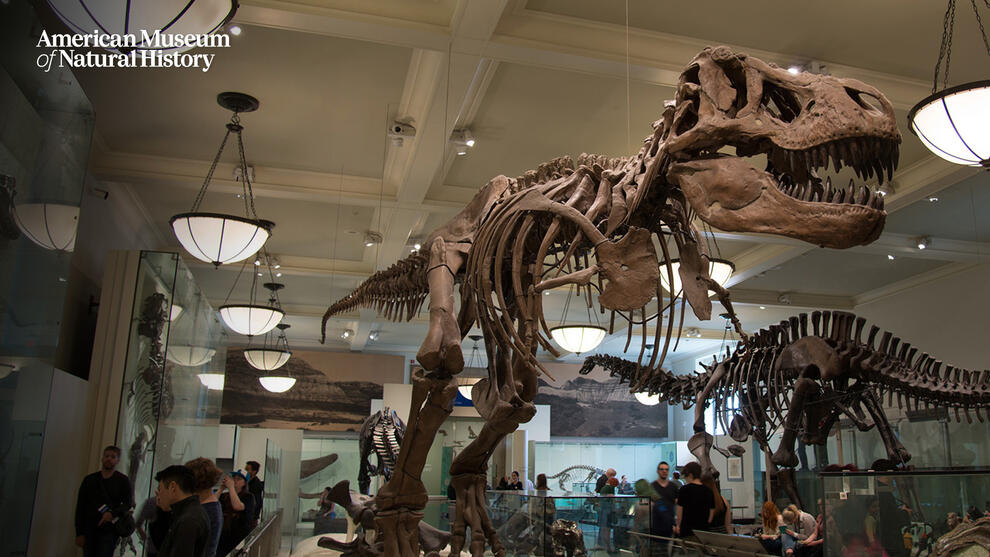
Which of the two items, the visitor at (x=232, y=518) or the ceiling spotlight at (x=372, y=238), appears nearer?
the visitor at (x=232, y=518)

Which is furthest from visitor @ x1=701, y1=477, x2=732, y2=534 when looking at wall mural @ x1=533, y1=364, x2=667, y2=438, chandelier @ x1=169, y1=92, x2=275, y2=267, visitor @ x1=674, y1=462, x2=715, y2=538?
wall mural @ x1=533, y1=364, x2=667, y2=438

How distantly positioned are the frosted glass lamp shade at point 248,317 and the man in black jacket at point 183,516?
515 cm

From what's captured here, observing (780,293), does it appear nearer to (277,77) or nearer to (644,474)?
(644,474)

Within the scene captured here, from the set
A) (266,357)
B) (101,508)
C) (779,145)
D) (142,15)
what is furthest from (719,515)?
(266,357)

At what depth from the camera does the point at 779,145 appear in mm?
2498

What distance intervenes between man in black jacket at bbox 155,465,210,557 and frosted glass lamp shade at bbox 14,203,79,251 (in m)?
1.20

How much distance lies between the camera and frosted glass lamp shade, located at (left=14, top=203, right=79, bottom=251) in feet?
9.14

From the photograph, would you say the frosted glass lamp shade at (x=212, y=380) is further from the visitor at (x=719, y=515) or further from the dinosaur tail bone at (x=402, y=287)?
the visitor at (x=719, y=515)

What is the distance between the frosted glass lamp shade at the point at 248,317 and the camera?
8648 millimetres

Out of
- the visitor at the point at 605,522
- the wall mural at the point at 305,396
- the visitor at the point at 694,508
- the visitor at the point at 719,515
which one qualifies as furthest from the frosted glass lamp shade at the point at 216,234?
the wall mural at the point at 305,396

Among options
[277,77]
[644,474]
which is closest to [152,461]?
[277,77]

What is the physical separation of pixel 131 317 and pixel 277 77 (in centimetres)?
278

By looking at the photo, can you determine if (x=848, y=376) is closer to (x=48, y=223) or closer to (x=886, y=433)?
(x=886, y=433)

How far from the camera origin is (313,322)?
16.5 meters
